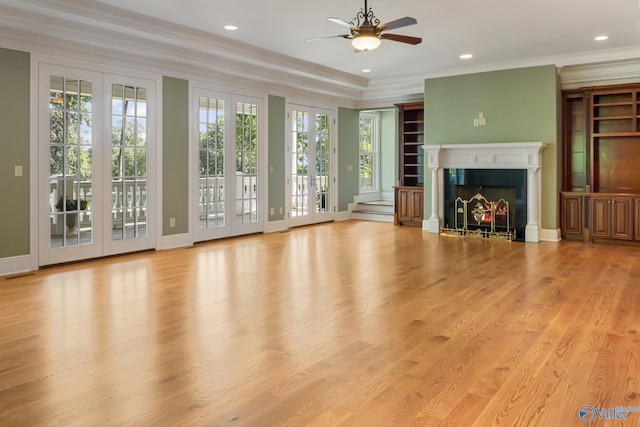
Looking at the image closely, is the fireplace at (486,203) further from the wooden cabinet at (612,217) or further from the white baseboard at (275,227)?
the white baseboard at (275,227)

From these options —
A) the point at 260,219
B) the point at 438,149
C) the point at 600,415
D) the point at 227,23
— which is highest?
the point at 227,23

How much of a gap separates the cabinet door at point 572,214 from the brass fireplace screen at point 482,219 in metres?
0.86

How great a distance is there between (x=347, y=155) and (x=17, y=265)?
7137 mm

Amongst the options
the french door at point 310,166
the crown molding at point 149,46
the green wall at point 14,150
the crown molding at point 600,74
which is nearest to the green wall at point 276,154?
the french door at point 310,166

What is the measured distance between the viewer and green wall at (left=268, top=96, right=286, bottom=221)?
909 centimetres

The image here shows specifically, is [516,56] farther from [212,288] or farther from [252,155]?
[212,288]

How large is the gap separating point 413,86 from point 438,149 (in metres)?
1.72

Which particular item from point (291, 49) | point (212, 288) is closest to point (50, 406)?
point (212, 288)

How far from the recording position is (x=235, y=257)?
6.61m

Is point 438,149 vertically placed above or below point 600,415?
above

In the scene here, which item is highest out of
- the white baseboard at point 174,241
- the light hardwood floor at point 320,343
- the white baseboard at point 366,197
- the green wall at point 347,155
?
the green wall at point 347,155

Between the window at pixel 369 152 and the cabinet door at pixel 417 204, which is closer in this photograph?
the cabinet door at pixel 417 204

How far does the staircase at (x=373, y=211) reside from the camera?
10828 millimetres

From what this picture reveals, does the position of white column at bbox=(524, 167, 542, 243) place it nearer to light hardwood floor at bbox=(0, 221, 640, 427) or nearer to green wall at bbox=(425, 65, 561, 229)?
green wall at bbox=(425, 65, 561, 229)
